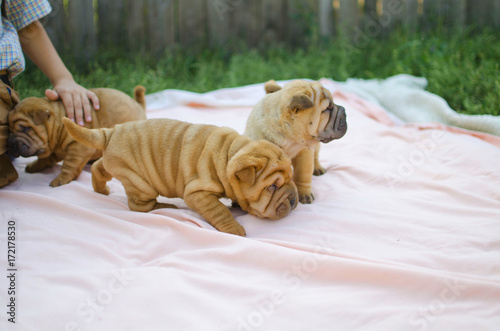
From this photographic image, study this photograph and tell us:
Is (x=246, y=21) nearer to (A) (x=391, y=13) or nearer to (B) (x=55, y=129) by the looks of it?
(A) (x=391, y=13)

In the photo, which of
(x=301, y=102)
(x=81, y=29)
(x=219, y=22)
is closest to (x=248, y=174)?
(x=301, y=102)

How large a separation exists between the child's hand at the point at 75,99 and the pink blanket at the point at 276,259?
1.51 ft

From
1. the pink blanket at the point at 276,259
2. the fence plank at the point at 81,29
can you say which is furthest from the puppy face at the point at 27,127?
the fence plank at the point at 81,29

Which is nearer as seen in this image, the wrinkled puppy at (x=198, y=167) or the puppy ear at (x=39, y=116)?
the wrinkled puppy at (x=198, y=167)

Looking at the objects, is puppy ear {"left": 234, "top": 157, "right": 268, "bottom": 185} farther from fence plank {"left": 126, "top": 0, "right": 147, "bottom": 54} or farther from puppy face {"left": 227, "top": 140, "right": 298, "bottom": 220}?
fence plank {"left": 126, "top": 0, "right": 147, "bottom": 54}

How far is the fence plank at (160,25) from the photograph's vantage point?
6.79 m

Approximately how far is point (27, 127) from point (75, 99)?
37 cm

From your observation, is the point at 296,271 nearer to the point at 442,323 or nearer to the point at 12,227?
the point at 442,323

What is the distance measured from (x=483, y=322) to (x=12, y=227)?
217 cm

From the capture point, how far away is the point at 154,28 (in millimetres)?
6848

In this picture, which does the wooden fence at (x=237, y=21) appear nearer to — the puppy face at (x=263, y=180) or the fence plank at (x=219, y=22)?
the fence plank at (x=219, y=22)

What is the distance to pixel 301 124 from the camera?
252 centimetres

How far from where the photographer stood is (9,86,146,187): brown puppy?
2723 mm

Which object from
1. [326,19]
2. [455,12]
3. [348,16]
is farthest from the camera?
[326,19]
